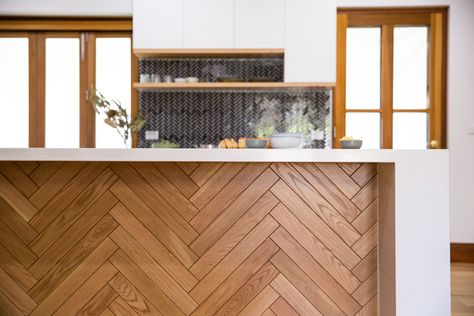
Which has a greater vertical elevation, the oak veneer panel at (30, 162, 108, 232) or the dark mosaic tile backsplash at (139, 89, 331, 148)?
the dark mosaic tile backsplash at (139, 89, 331, 148)

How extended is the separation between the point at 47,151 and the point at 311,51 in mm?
2522

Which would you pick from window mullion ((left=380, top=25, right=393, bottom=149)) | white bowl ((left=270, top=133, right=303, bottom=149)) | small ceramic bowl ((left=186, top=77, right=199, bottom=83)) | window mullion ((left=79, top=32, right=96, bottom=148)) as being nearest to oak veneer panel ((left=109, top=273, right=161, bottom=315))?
white bowl ((left=270, top=133, right=303, bottom=149))

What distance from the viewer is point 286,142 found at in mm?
2068

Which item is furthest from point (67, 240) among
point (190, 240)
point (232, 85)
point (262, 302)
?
point (232, 85)

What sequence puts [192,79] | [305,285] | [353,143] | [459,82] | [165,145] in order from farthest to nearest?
1. [459,82]
2. [192,79]
3. [165,145]
4. [353,143]
5. [305,285]

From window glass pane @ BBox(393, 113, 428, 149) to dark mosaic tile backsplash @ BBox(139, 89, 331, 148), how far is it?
2.08 feet

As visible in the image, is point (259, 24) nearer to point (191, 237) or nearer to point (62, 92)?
point (62, 92)

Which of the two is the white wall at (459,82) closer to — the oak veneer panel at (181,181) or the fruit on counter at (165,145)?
the fruit on counter at (165,145)

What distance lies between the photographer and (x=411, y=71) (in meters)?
4.15

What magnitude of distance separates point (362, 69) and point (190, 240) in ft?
9.39

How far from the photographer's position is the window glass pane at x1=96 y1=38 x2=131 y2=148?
4.30 meters

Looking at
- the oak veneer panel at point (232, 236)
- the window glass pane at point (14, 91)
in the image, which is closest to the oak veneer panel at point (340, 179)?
the oak veneer panel at point (232, 236)

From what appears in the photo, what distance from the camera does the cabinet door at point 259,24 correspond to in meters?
3.75

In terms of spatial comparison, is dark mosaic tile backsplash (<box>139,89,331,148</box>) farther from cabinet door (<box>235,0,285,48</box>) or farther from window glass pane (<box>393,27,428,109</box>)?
window glass pane (<box>393,27,428,109</box>)
